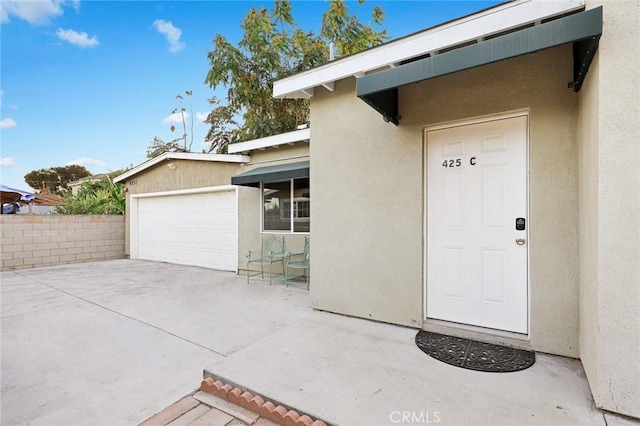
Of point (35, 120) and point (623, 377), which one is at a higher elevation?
point (35, 120)

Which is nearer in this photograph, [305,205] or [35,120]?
[305,205]

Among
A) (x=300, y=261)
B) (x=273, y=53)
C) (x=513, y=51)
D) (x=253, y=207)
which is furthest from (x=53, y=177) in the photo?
(x=513, y=51)

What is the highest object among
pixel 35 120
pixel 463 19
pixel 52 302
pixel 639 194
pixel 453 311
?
pixel 35 120

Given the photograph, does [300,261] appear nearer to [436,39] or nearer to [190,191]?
[190,191]

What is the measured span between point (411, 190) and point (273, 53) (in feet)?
35.1

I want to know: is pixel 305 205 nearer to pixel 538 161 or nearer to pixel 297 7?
pixel 538 161

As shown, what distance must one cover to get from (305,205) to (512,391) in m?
5.15

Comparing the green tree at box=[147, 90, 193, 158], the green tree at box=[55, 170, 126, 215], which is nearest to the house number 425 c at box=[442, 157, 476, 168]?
the green tree at box=[55, 170, 126, 215]

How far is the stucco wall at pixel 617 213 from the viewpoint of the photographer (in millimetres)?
1977

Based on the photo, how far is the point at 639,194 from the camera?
1959 millimetres

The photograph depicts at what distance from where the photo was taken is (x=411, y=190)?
372 cm

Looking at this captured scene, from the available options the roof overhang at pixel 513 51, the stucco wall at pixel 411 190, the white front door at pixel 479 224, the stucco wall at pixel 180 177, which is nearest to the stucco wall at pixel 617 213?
the roof overhang at pixel 513 51

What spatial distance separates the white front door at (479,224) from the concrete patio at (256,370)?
59 centimetres

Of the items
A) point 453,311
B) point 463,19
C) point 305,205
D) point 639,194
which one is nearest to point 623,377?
point 639,194
